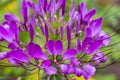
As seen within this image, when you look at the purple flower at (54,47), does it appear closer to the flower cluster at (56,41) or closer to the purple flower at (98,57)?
the flower cluster at (56,41)

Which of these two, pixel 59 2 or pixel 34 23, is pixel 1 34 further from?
pixel 59 2

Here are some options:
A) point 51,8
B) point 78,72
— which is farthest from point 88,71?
point 51,8

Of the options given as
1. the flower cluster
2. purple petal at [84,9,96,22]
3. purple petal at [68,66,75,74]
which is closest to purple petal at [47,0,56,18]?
the flower cluster

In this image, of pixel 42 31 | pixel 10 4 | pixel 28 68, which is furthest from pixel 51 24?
pixel 10 4

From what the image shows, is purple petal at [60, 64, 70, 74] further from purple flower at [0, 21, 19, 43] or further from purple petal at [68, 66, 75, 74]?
purple flower at [0, 21, 19, 43]

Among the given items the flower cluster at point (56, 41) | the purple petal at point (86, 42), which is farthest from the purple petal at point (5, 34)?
the purple petal at point (86, 42)

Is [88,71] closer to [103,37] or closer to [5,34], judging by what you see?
[103,37]

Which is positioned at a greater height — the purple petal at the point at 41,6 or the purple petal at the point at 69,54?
the purple petal at the point at 41,6
